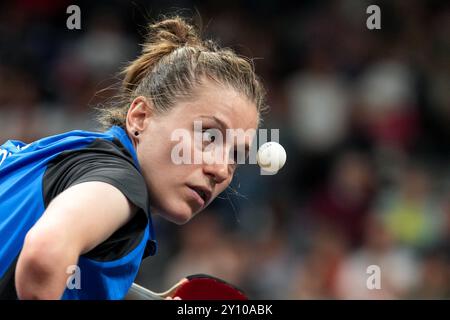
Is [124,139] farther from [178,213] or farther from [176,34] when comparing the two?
[176,34]

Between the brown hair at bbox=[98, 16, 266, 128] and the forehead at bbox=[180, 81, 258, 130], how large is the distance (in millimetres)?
28

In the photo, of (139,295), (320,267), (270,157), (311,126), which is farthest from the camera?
(311,126)

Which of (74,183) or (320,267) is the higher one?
(74,183)

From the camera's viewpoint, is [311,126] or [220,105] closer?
[220,105]

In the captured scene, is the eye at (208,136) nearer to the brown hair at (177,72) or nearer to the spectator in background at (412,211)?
the brown hair at (177,72)

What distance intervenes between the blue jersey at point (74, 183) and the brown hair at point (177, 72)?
1.20 ft

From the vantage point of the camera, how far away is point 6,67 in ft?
23.9

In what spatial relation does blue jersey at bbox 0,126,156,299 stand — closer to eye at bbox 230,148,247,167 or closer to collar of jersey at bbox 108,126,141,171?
collar of jersey at bbox 108,126,141,171

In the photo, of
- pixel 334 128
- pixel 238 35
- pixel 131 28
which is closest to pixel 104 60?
pixel 131 28

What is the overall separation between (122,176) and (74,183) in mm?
149

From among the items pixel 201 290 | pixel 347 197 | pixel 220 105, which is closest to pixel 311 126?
pixel 347 197

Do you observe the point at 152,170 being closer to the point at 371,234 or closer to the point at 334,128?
the point at 371,234

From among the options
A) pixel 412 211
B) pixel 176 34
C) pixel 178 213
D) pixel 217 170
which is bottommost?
pixel 412 211

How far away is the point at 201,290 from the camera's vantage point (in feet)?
10.3
